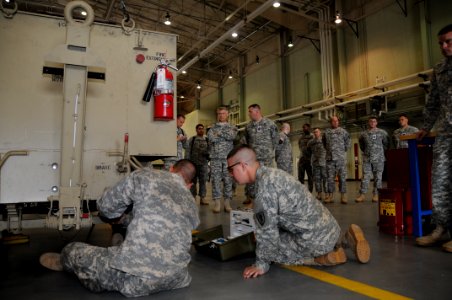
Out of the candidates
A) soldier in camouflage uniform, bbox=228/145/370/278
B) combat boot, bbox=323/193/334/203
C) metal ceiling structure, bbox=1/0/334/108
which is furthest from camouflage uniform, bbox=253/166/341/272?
metal ceiling structure, bbox=1/0/334/108

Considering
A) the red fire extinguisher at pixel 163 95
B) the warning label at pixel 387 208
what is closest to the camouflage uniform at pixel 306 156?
the warning label at pixel 387 208

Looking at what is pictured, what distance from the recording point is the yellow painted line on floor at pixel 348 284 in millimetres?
1947

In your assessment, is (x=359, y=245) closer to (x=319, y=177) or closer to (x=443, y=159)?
(x=443, y=159)

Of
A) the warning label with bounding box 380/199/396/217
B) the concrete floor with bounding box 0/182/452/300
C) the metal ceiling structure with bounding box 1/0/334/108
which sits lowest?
the concrete floor with bounding box 0/182/452/300

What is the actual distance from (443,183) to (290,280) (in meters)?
1.81

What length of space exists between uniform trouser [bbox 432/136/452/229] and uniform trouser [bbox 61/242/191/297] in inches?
93.1

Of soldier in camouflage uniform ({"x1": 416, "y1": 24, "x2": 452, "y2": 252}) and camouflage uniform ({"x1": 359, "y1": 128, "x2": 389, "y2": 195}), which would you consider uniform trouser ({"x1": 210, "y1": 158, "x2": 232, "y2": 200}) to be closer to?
camouflage uniform ({"x1": 359, "y1": 128, "x2": 389, "y2": 195})

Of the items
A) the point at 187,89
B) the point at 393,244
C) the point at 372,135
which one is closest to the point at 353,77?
the point at 372,135

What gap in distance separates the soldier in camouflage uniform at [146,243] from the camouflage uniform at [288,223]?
0.48 m

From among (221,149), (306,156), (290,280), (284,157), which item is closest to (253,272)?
(290,280)

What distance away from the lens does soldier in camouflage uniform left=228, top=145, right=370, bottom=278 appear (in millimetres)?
2373

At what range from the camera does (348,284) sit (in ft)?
7.13

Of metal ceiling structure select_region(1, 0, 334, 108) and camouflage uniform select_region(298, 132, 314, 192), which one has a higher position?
metal ceiling structure select_region(1, 0, 334, 108)

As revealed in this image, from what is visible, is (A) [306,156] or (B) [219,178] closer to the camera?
(B) [219,178]
